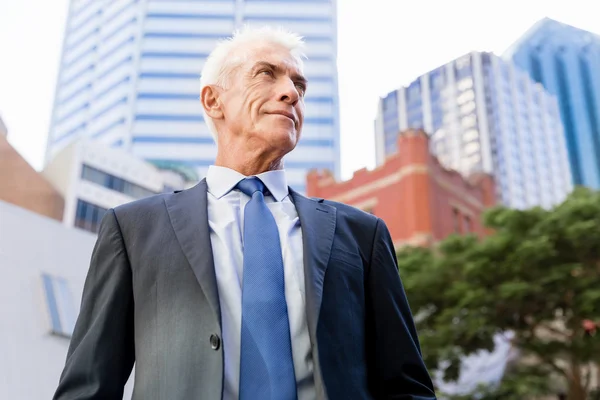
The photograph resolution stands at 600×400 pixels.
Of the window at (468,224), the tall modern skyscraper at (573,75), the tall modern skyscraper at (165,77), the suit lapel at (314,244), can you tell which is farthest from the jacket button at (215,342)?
the tall modern skyscraper at (573,75)

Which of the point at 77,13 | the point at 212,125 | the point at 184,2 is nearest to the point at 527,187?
the point at 184,2

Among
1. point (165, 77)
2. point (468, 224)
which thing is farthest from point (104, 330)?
point (165, 77)

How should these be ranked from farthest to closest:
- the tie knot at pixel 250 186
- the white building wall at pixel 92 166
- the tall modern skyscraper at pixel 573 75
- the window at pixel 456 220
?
the tall modern skyscraper at pixel 573 75 < the white building wall at pixel 92 166 < the window at pixel 456 220 < the tie knot at pixel 250 186

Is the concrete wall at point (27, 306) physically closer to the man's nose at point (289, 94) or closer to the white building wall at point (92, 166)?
the man's nose at point (289, 94)

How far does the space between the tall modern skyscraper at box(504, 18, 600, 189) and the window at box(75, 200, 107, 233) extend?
43.9 m

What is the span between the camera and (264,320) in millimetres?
1195

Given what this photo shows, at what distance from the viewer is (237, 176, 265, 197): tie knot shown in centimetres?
141

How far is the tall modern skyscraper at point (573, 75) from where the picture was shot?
57156mm

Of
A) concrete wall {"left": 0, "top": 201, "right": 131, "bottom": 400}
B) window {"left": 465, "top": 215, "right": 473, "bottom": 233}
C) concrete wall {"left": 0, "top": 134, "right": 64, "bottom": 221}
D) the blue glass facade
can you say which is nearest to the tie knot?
concrete wall {"left": 0, "top": 201, "right": 131, "bottom": 400}

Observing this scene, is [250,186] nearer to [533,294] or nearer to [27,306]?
[27,306]

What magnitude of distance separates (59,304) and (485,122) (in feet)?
189

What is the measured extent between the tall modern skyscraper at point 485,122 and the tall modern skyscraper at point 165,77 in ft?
35.4

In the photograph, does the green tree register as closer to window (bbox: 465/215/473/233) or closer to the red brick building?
the red brick building

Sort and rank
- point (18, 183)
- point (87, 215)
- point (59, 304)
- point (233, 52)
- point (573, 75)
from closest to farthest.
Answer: point (233, 52) → point (59, 304) → point (18, 183) → point (87, 215) → point (573, 75)
